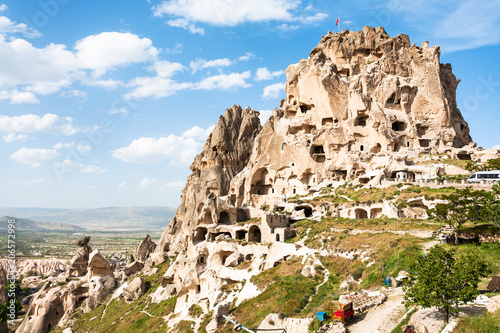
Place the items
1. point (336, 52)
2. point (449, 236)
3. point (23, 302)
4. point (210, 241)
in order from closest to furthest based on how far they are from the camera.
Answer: point (449, 236) → point (210, 241) → point (23, 302) → point (336, 52)

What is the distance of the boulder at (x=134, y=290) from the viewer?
53.0 meters

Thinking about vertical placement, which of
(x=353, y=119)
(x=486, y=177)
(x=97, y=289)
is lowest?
(x=97, y=289)

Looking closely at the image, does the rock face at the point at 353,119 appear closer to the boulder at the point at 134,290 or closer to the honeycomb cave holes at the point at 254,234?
the honeycomb cave holes at the point at 254,234

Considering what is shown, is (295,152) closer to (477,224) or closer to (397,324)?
(477,224)

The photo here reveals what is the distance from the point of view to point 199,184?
83.8 metres

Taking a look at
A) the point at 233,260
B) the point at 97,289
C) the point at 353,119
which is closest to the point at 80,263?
the point at 97,289

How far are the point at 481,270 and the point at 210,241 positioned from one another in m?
38.2

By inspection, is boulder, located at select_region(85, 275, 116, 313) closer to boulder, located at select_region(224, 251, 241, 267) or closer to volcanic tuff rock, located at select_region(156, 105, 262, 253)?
volcanic tuff rock, located at select_region(156, 105, 262, 253)

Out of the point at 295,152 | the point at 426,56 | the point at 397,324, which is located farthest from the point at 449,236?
the point at 426,56

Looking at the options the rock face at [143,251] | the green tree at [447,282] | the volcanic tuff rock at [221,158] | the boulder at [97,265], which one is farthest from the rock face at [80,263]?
the green tree at [447,282]

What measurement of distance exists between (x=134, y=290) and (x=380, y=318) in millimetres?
42495

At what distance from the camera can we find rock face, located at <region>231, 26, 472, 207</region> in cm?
6862

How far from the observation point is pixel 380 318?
1956 cm

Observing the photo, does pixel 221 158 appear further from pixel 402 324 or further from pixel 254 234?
pixel 402 324
